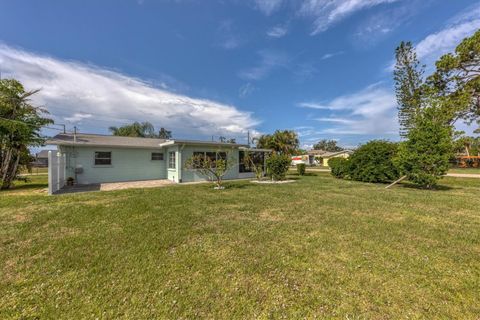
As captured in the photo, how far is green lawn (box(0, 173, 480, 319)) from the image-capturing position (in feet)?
7.48

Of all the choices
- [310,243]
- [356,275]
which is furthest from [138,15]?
[356,275]

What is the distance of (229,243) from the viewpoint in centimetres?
394

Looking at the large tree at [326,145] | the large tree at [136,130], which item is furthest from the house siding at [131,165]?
the large tree at [326,145]

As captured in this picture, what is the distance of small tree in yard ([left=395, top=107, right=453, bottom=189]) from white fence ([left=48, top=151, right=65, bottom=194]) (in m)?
17.2

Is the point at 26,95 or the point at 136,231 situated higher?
the point at 26,95

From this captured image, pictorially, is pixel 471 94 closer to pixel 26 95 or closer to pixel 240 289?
pixel 240 289

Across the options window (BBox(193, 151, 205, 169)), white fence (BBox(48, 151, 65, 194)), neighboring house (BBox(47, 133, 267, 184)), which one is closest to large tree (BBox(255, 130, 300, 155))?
neighboring house (BBox(47, 133, 267, 184))

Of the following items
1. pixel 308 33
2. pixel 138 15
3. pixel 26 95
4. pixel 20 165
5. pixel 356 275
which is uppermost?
pixel 308 33

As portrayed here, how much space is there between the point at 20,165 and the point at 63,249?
12951mm

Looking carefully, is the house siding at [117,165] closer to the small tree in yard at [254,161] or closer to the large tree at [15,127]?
the large tree at [15,127]

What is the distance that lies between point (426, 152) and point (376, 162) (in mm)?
3015

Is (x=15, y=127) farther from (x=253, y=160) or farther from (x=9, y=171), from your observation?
(x=253, y=160)

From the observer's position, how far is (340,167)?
16109 mm

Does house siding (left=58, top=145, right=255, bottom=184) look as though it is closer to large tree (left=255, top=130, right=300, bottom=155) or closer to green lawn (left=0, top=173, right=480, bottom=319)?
green lawn (left=0, top=173, right=480, bottom=319)
